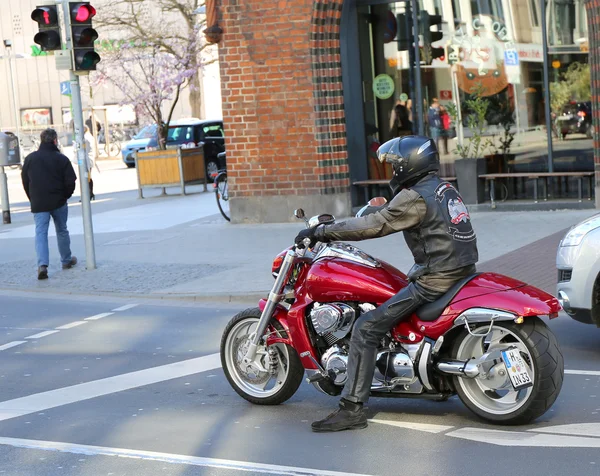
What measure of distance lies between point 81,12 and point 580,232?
788cm

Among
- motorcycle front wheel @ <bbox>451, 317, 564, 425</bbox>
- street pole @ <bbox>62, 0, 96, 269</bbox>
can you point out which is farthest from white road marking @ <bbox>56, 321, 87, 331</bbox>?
motorcycle front wheel @ <bbox>451, 317, 564, 425</bbox>

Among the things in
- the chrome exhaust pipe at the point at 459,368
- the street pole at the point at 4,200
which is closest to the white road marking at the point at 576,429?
the chrome exhaust pipe at the point at 459,368

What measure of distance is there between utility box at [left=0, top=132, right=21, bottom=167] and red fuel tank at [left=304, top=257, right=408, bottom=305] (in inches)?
641

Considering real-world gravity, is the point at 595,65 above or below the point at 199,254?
above

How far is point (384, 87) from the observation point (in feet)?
58.6

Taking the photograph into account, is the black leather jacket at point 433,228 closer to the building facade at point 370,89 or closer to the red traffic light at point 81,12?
the red traffic light at point 81,12

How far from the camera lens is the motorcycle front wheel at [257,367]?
6984 millimetres

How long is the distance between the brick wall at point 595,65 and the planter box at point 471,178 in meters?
1.90

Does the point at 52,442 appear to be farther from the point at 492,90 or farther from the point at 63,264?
the point at 492,90

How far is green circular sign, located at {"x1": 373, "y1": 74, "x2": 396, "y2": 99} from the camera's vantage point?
17844 mm

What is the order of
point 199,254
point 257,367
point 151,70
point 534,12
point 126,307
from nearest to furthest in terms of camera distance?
point 257,367
point 126,307
point 199,254
point 534,12
point 151,70

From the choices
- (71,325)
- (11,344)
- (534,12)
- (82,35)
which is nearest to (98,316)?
(71,325)

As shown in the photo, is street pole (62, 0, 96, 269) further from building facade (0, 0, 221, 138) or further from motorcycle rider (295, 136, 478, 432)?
building facade (0, 0, 221, 138)

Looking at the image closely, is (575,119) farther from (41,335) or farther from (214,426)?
(214,426)
